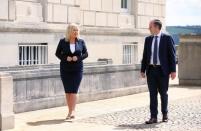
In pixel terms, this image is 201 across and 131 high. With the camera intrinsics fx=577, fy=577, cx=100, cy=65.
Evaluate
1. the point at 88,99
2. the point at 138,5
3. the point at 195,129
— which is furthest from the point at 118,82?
the point at 138,5

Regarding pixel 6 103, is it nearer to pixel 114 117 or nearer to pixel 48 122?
pixel 48 122

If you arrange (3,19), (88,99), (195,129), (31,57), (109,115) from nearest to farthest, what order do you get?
(195,129)
(109,115)
(88,99)
(3,19)
(31,57)

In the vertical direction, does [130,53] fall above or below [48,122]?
above

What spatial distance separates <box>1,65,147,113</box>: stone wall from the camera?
39.6 feet

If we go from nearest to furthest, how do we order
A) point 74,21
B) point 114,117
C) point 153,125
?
point 153,125, point 114,117, point 74,21

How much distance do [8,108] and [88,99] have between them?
428 centimetres

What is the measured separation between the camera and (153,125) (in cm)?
1051

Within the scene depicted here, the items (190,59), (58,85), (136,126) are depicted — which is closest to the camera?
(136,126)

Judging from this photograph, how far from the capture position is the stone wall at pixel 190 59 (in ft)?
62.8

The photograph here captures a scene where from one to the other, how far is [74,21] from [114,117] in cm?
930

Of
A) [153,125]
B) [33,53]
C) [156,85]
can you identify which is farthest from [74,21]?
[153,125]

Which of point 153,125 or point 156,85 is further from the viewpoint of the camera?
point 156,85

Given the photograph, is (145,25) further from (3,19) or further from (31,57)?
(3,19)

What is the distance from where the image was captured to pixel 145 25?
82.2ft
